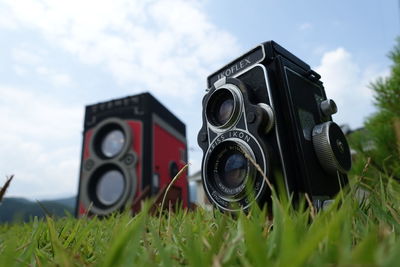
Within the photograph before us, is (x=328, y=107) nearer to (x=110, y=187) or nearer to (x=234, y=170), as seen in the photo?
(x=234, y=170)

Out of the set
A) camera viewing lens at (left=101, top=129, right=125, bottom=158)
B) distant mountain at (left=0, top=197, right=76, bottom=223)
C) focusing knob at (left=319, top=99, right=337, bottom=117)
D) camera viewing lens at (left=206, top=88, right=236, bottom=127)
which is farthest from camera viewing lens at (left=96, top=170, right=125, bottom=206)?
focusing knob at (left=319, top=99, right=337, bottom=117)

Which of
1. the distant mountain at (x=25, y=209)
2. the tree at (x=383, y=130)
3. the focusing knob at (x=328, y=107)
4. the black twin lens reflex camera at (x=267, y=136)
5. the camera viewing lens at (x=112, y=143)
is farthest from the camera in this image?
the camera viewing lens at (x=112, y=143)

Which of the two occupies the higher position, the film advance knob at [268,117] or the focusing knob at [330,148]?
the film advance knob at [268,117]

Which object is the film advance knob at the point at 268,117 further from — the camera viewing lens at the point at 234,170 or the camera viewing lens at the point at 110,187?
the camera viewing lens at the point at 110,187

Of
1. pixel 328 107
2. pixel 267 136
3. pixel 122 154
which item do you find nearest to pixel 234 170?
pixel 267 136

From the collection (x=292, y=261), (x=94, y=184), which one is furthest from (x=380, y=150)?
(x=94, y=184)

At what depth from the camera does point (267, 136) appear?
1.87 feet

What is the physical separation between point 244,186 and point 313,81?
0.34 metres

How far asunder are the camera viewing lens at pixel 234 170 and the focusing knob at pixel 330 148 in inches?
5.7

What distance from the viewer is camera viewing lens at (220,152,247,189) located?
562 millimetres

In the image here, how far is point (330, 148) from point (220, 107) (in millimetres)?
232

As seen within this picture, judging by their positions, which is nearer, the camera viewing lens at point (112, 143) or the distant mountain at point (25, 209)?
the distant mountain at point (25, 209)

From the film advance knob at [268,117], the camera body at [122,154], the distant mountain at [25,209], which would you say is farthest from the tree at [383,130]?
the camera body at [122,154]

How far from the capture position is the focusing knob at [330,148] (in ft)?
1.85
